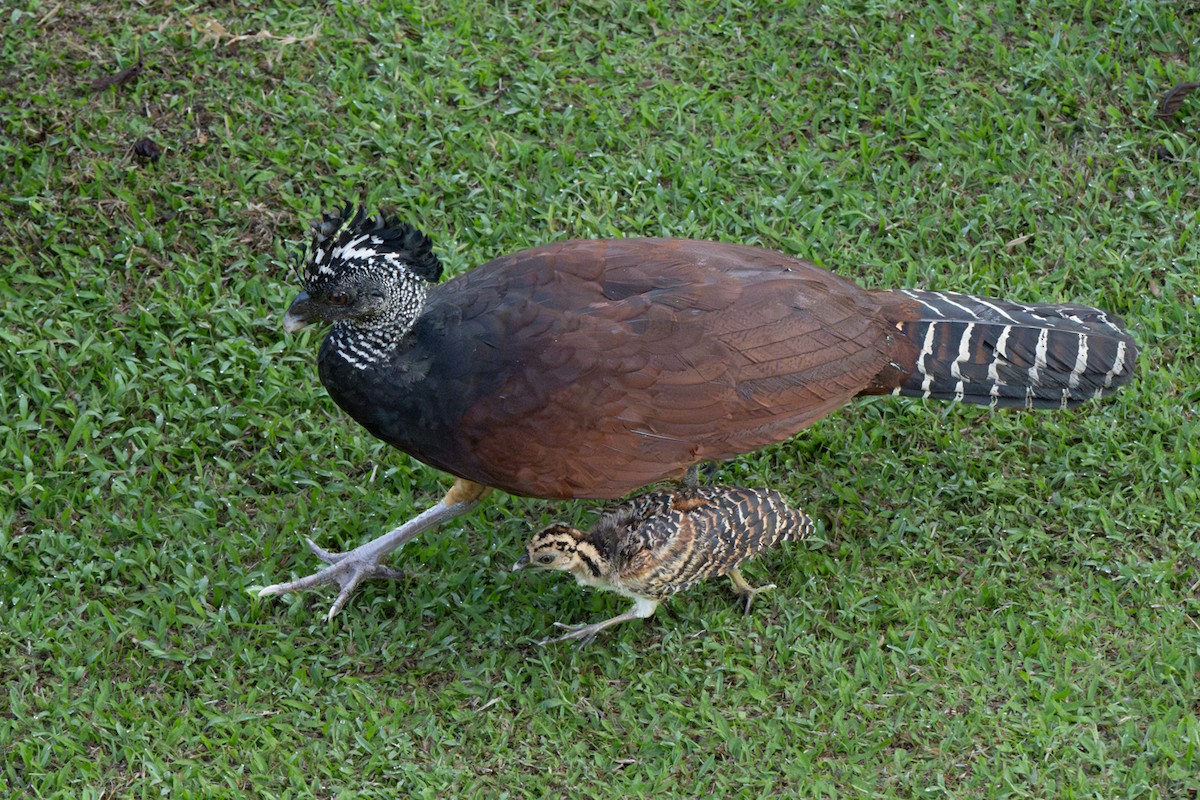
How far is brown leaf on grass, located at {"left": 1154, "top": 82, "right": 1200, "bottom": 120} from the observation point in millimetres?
7062

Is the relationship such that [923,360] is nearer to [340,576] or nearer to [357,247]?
[357,247]

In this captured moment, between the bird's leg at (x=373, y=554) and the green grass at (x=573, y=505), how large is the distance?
94 millimetres

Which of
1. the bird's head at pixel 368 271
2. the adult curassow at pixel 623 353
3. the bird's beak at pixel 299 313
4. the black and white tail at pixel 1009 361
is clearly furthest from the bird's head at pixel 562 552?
the black and white tail at pixel 1009 361

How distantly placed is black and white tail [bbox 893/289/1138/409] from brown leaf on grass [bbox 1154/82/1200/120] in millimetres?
2128

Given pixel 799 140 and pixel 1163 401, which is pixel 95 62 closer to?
pixel 799 140

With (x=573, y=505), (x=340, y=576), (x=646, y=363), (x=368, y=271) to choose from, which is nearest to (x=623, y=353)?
(x=646, y=363)

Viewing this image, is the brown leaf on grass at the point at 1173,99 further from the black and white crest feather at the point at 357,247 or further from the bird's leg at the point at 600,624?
the black and white crest feather at the point at 357,247

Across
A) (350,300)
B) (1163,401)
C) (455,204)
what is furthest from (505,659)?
(1163,401)

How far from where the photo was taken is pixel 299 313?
5395 mm

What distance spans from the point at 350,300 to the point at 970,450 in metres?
2.92

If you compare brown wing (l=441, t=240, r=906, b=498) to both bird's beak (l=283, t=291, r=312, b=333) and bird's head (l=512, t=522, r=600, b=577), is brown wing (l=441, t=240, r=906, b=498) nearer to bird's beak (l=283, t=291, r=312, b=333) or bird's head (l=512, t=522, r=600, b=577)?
bird's head (l=512, t=522, r=600, b=577)

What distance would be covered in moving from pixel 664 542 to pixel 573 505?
3.43 ft

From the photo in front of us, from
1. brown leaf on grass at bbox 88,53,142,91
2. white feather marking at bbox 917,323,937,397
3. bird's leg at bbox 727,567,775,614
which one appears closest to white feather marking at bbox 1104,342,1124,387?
white feather marking at bbox 917,323,937,397

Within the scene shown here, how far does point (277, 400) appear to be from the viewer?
632cm
